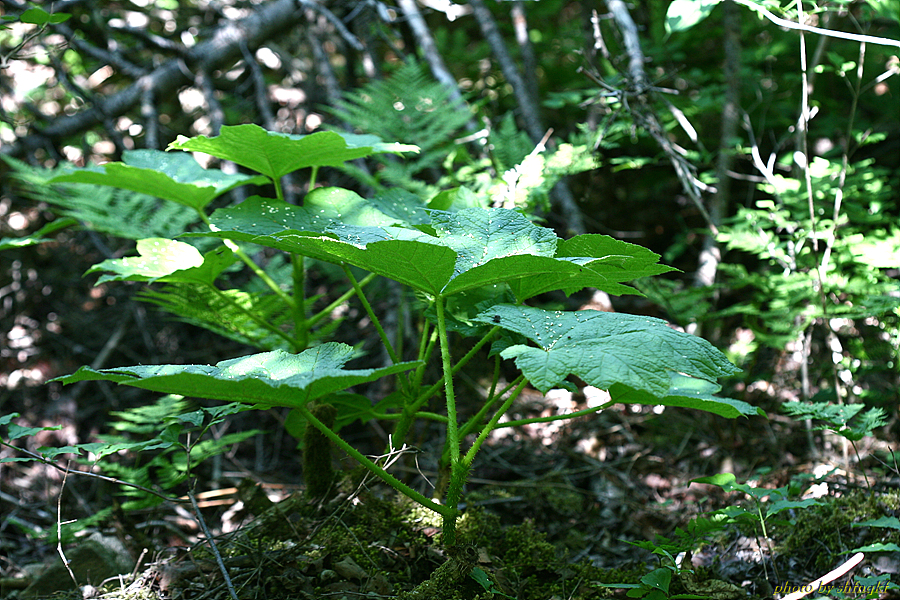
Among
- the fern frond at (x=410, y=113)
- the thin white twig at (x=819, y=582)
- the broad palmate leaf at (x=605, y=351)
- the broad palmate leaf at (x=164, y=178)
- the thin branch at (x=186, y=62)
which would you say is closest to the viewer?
the broad palmate leaf at (x=605, y=351)

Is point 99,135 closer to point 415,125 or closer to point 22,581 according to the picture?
point 415,125

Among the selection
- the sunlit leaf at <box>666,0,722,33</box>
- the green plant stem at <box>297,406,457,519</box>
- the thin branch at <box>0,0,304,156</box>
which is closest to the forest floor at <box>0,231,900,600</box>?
the green plant stem at <box>297,406,457,519</box>

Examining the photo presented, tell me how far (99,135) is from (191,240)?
2.05m

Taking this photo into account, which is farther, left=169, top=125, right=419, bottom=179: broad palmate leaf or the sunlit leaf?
the sunlit leaf

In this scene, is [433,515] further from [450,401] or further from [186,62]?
[186,62]

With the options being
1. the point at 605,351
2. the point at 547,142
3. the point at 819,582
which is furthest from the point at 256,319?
the point at 547,142

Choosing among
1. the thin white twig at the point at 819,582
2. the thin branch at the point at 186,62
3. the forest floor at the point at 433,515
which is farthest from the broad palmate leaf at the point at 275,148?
the thin branch at the point at 186,62

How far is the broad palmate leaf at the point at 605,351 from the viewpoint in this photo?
1.08 meters

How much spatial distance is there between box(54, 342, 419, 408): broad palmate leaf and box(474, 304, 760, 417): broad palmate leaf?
0.24 metres

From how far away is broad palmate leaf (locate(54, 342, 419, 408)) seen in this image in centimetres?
112

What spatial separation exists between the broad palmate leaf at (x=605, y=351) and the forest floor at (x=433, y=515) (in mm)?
571

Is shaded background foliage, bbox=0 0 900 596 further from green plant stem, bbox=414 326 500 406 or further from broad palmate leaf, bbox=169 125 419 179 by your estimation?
green plant stem, bbox=414 326 500 406

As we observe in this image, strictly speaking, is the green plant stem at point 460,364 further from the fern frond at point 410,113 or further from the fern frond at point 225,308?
the fern frond at point 410,113

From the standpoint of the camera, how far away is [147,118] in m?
3.45
